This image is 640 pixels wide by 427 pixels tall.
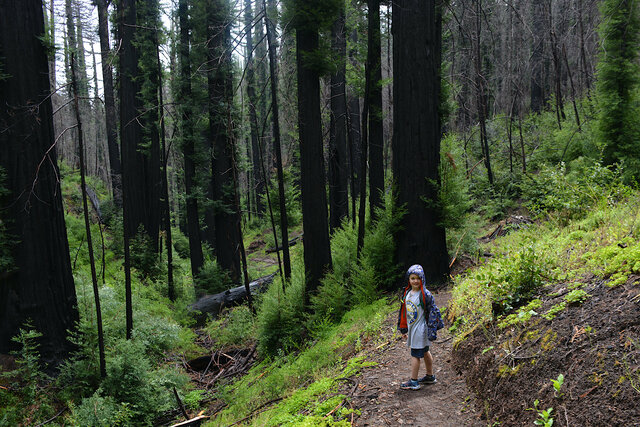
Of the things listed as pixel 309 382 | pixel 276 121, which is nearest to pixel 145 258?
pixel 276 121

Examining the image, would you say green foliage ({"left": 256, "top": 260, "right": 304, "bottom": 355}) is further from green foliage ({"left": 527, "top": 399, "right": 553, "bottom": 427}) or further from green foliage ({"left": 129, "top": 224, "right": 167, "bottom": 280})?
green foliage ({"left": 129, "top": 224, "right": 167, "bottom": 280})

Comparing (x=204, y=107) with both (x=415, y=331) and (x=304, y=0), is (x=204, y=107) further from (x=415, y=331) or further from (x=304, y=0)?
(x=415, y=331)

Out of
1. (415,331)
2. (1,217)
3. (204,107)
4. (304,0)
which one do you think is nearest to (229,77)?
(204,107)

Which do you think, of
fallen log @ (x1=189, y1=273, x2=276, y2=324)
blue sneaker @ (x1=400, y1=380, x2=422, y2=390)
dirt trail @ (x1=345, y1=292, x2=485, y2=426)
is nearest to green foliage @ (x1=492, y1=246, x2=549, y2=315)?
dirt trail @ (x1=345, y1=292, x2=485, y2=426)

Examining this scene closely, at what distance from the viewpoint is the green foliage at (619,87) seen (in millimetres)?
12406

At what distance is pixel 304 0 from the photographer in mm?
9203

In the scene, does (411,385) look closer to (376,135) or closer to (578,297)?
(578,297)

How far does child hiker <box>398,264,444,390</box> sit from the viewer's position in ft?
15.6

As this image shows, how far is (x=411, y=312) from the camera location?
4980mm

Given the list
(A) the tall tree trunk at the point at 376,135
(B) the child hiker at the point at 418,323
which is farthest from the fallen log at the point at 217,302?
(B) the child hiker at the point at 418,323

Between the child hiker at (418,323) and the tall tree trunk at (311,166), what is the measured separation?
493 cm

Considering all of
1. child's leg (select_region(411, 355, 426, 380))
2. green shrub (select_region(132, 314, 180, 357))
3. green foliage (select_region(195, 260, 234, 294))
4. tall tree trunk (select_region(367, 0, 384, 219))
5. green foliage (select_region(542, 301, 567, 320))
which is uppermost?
tall tree trunk (select_region(367, 0, 384, 219))

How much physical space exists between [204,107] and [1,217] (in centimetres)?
1016

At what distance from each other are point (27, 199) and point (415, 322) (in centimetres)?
791
